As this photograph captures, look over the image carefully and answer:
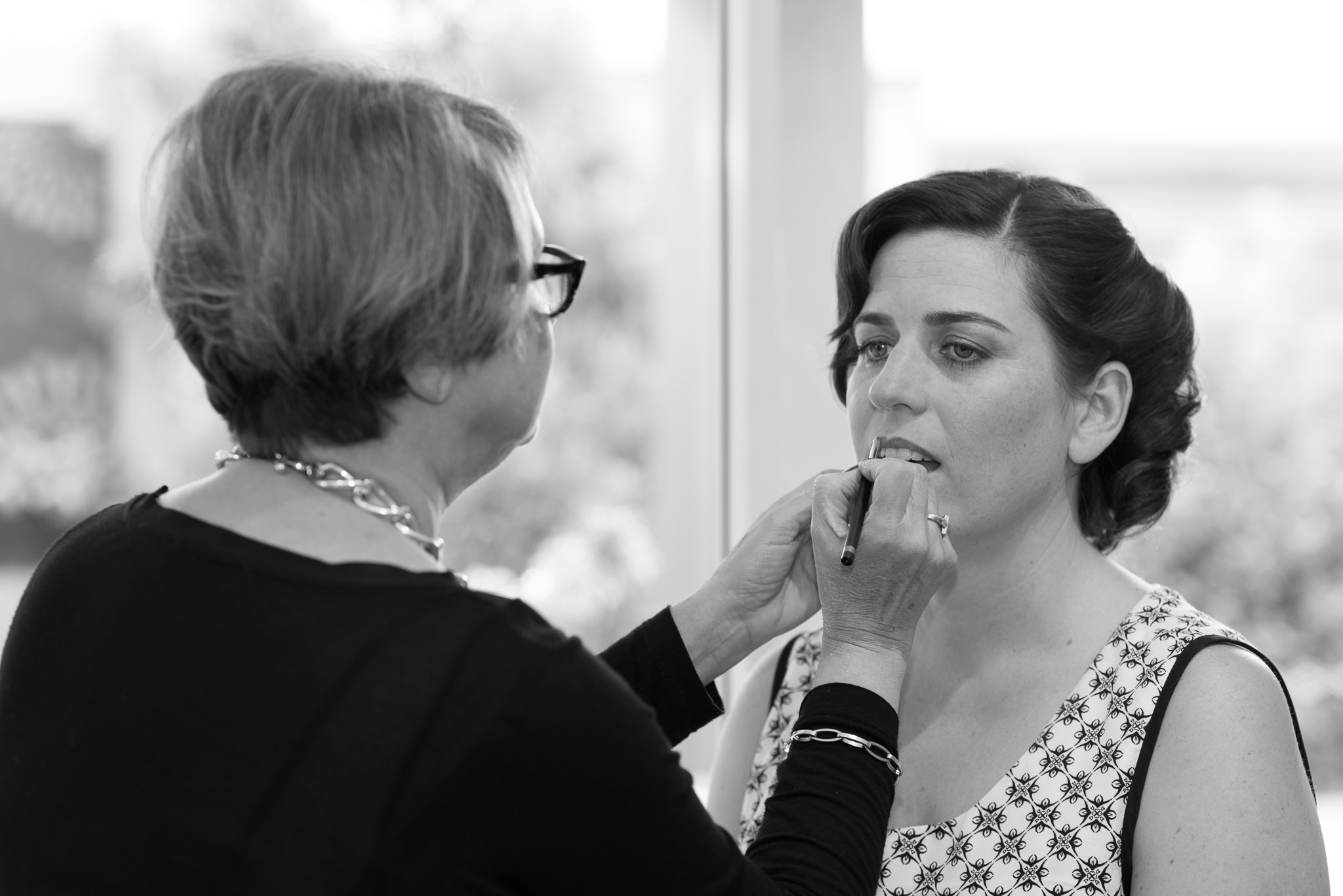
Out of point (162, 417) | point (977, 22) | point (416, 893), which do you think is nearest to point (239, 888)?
point (416, 893)

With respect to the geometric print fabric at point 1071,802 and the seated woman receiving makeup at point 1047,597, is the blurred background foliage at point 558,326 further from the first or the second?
the geometric print fabric at point 1071,802

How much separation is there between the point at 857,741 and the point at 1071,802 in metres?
0.39

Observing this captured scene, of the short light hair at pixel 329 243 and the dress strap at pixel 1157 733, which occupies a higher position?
the short light hair at pixel 329 243

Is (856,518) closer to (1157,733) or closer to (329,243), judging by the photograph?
(1157,733)

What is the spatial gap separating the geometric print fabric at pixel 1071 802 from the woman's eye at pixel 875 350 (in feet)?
1.39

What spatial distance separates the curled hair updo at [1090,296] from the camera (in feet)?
4.81

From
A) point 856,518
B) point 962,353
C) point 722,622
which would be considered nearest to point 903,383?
point 962,353

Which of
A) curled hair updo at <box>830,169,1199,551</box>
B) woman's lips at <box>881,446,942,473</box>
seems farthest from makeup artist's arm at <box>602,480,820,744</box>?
curled hair updo at <box>830,169,1199,551</box>

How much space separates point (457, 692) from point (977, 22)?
1.96 m

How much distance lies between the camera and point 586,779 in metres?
0.87

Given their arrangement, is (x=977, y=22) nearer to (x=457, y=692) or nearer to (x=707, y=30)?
(x=707, y=30)

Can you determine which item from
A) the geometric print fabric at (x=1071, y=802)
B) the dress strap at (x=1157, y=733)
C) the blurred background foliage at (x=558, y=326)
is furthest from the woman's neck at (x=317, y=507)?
the blurred background foliage at (x=558, y=326)

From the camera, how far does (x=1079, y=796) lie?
1.35m

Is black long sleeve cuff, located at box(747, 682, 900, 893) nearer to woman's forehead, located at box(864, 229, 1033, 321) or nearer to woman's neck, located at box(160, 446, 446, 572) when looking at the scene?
woman's neck, located at box(160, 446, 446, 572)
